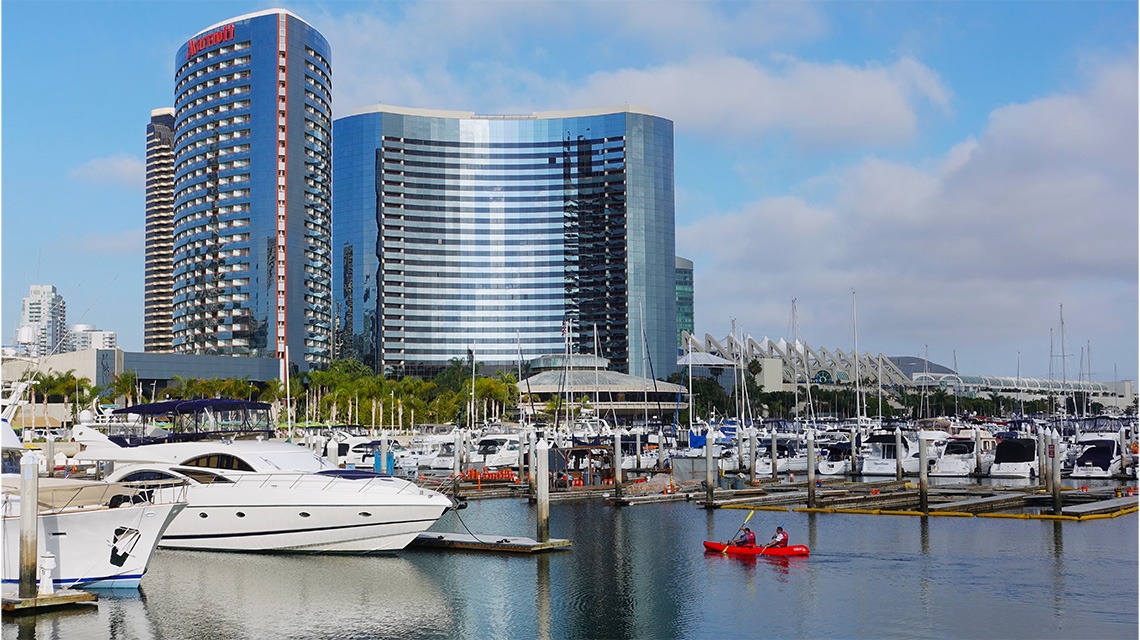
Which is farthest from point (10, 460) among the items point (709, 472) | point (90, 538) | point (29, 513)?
point (709, 472)

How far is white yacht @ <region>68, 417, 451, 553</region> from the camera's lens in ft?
124

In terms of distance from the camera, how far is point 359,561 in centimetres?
3794

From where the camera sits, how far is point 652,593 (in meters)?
34.6

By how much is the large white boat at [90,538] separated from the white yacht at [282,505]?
19.0 feet

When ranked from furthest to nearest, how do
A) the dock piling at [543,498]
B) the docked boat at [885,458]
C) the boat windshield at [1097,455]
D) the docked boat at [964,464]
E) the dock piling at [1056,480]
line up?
1. the docked boat at [885,458]
2. the docked boat at [964,464]
3. the boat windshield at [1097,455]
4. the dock piling at [1056,480]
5. the dock piling at [543,498]

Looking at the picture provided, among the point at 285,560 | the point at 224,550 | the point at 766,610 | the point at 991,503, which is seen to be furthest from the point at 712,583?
the point at 991,503

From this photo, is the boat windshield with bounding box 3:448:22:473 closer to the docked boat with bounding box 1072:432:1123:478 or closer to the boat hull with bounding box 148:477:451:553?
the boat hull with bounding box 148:477:451:553

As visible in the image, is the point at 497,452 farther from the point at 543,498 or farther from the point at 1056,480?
the point at 543,498

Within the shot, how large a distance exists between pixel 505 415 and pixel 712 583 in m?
149

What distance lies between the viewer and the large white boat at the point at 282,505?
37.7 m

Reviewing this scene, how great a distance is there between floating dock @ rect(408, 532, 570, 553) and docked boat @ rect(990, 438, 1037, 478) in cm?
4958

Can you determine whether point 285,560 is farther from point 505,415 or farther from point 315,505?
point 505,415

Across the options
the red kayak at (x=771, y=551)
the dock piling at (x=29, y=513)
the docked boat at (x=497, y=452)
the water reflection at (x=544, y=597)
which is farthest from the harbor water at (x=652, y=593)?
the docked boat at (x=497, y=452)

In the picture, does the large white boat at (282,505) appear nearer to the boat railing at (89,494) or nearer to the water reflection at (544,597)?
the boat railing at (89,494)
